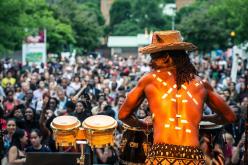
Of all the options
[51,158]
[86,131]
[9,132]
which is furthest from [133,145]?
[9,132]

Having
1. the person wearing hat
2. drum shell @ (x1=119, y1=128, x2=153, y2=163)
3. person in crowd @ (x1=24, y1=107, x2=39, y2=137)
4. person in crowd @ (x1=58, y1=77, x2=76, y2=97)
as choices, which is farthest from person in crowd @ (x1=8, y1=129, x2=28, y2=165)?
person in crowd @ (x1=58, y1=77, x2=76, y2=97)

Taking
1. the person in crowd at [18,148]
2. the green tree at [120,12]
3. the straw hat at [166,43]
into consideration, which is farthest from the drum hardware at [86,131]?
the green tree at [120,12]

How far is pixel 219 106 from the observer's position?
6.48m

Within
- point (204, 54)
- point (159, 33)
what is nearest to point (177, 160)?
point (159, 33)

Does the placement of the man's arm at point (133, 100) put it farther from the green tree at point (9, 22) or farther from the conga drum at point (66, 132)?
the green tree at point (9, 22)

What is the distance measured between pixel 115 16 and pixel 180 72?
95.3 metres

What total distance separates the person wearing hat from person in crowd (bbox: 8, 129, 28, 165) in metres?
4.29

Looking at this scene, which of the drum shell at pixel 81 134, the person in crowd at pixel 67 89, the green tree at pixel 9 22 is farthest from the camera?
the green tree at pixel 9 22

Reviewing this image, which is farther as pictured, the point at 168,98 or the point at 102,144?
the point at 102,144

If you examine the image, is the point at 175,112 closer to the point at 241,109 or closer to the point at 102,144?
the point at 102,144

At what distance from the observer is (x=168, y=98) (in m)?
6.26

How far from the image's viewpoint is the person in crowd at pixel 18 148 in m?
10.5

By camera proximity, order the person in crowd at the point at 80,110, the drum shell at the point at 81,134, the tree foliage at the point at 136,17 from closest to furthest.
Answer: the drum shell at the point at 81,134, the person in crowd at the point at 80,110, the tree foliage at the point at 136,17

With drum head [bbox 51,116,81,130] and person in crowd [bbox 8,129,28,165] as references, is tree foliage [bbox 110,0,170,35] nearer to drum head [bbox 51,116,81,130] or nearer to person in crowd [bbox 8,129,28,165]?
person in crowd [bbox 8,129,28,165]
